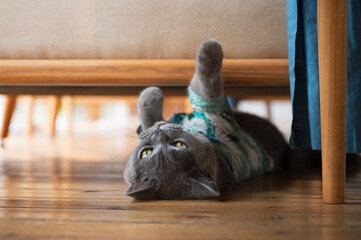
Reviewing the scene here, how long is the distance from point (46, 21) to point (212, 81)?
503 millimetres

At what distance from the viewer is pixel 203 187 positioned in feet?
2.73

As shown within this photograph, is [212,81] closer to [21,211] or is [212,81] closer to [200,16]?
[200,16]

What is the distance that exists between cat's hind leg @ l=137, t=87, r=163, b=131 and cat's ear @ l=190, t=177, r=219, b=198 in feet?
0.93

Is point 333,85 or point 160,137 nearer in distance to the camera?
point 333,85

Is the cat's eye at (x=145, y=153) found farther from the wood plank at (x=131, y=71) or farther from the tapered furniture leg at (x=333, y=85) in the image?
the tapered furniture leg at (x=333, y=85)

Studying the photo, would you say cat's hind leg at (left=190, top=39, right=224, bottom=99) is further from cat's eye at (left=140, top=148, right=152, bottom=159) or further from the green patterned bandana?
cat's eye at (left=140, top=148, right=152, bottom=159)

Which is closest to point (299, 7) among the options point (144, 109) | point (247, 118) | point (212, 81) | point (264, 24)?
point (264, 24)

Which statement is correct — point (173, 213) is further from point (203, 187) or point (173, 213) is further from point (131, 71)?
point (131, 71)

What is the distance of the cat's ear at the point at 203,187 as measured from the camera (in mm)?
824

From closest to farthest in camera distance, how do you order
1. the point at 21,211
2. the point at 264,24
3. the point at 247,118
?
the point at 21,211
the point at 264,24
the point at 247,118

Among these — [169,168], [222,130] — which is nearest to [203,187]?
[169,168]

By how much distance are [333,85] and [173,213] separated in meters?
0.39

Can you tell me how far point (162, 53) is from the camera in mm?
1068

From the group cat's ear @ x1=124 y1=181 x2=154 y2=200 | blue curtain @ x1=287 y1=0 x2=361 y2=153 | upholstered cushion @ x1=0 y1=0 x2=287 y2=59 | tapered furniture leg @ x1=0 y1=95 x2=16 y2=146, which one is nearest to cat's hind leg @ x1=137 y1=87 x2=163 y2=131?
upholstered cushion @ x1=0 y1=0 x2=287 y2=59
